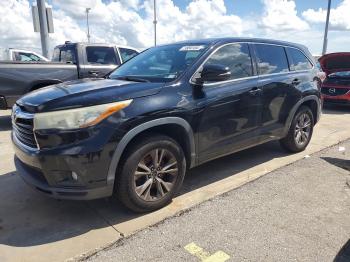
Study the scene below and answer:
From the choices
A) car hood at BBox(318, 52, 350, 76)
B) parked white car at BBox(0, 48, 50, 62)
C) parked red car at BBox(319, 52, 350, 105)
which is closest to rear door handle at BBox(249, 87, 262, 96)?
parked red car at BBox(319, 52, 350, 105)

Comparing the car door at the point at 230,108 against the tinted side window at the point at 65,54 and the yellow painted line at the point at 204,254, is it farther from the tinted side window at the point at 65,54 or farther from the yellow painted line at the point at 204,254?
the tinted side window at the point at 65,54

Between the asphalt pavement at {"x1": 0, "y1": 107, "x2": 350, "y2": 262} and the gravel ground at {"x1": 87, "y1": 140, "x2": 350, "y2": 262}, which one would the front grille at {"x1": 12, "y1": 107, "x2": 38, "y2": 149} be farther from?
the gravel ground at {"x1": 87, "y1": 140, "x2": 350, "y2": 262}

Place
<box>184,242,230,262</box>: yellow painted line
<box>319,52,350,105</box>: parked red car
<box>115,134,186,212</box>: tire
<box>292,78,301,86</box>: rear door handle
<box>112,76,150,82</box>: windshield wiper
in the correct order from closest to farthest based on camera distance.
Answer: <box>184,242,230,262</box>: yellow painted line → <box>115,134,186,212</box>: tire → <box>112,76,150,82</box>: windshield wiper → <box>292,78,301,86</box>: rear door handle → <box>319,52,350,105</box>: parked red car

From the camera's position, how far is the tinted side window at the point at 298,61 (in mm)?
5430

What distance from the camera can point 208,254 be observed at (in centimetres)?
292

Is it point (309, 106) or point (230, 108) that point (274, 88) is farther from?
point (309, 106)

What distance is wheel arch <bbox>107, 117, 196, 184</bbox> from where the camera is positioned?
10.4 ft

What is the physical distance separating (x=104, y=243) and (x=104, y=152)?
2.59 ft

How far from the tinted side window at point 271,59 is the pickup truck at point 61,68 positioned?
2.91 meters

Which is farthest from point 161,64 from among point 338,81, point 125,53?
point 338,81

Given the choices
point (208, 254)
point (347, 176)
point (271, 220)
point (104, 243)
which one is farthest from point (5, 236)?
point (347, 176)

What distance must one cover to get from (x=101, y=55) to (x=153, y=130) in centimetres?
569

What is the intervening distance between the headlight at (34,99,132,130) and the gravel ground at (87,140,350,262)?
109 centimetres

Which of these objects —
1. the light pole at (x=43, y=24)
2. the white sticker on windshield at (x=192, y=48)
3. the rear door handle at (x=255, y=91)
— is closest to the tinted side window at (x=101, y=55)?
the light pole at (x=43, y=24)
